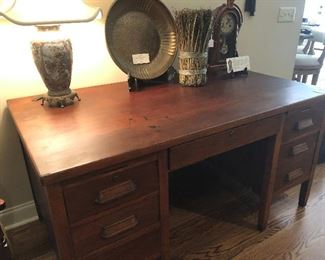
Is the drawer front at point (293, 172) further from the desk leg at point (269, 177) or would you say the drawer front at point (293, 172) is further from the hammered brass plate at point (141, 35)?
the hammered brass plate at point (141, 35)

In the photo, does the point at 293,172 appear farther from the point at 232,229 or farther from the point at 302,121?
the point at 232,229

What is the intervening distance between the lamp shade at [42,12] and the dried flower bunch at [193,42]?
1.51ft

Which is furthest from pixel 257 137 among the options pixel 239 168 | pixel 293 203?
pixel 293 203

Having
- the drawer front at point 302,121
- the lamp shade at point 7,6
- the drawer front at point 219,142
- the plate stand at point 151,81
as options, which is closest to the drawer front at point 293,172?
the drawer front at point 302,121

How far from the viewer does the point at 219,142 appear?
1.00 metres

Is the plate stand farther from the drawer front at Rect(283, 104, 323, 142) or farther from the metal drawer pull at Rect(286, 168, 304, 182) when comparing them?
the metal drawer pull at Rect(286, 168, 304, 182)

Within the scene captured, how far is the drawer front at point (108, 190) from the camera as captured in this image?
2.52ft

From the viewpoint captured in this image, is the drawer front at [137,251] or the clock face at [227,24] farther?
the clock face at [227,24]

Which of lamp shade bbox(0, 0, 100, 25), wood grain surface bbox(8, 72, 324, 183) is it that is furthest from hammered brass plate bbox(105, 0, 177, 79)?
lamp shade bbox(0, 0, 100, 25)

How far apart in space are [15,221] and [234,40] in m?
1.51

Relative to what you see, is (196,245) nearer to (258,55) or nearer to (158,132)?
(158,132)

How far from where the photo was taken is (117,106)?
1116 mm

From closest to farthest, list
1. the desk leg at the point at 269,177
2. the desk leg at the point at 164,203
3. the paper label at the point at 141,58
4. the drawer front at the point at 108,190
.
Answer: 1. the drawer front at the point at 108,190
2. the desk leg at the point at 164,203
3. the desk leg at the point at 269,177
4. the paper label at the point at 141,58

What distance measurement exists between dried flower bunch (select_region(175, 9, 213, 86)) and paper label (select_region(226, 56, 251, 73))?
217mm
